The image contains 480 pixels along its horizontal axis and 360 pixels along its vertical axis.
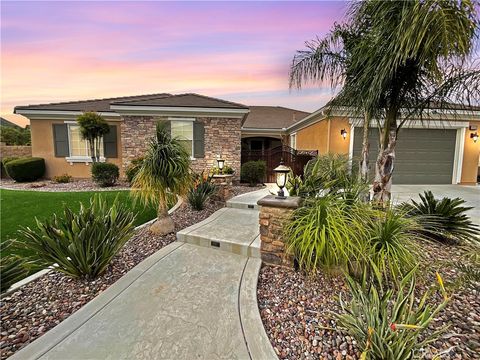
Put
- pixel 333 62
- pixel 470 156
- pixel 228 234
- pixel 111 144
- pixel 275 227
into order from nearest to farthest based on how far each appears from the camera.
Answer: pixel 275 227 → pixel 228 234 → pixel 333 62 → pixel 470 156 → pixel 111 144

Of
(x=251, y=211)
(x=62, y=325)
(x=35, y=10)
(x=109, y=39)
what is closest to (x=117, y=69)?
(x=109, y=39)

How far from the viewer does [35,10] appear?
15.4 ft

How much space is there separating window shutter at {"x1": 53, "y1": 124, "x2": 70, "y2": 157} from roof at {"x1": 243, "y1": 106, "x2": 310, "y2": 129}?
11049 mm

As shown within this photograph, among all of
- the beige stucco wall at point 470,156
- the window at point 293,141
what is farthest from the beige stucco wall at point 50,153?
the beige stucco wall at point 470,156

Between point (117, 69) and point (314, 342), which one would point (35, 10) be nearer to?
point (117, 69)

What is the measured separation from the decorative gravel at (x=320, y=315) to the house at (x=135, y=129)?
794 centimetres

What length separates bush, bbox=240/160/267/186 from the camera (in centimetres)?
1077

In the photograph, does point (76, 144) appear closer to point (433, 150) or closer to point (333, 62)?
point (333, 62)

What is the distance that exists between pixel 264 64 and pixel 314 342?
948 cm

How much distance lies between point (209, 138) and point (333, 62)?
22.3 ft

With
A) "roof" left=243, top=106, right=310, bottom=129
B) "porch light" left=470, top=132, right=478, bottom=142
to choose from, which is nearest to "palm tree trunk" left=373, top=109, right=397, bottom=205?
"porch light" left=470, top=132, right=478, bottom=142

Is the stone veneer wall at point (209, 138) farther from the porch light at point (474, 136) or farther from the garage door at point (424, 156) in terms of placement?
the porch light at point (474, 136)

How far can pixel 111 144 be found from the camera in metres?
12.4

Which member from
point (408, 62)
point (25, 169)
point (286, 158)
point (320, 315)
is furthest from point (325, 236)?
point (25, 169)
